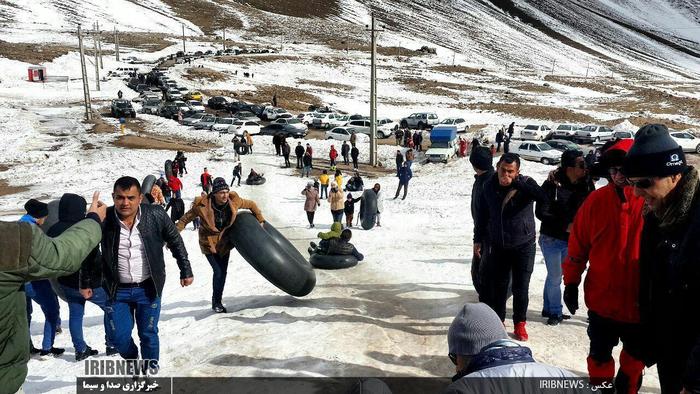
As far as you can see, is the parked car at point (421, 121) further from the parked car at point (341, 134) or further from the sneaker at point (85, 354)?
the sneaker at point (85, 354)

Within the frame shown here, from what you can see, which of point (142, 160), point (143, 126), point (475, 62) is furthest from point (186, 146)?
point (475, 62)

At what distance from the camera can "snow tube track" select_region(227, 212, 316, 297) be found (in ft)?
21.7

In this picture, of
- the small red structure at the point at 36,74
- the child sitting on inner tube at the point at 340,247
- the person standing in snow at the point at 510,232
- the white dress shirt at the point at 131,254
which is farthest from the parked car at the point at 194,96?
the person standing in snow at the point at 510,232

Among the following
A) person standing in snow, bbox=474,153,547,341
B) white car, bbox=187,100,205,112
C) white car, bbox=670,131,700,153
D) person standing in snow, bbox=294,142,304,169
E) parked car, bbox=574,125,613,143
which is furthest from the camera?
white car, bbox=187,100,205,112

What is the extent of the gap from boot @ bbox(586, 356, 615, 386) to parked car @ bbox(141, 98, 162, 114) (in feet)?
147

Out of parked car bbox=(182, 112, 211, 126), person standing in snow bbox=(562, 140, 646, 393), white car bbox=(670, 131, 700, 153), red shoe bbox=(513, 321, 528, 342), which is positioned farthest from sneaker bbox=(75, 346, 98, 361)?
parked car bbox=(182, 112, 211, 126)

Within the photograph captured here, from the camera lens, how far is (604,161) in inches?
161

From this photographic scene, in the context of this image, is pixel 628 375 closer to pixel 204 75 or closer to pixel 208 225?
pixel 208 225

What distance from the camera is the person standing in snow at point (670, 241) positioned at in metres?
2.57

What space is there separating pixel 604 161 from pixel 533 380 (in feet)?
8.80

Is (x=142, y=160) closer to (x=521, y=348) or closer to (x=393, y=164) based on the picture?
(x=393, y=164)

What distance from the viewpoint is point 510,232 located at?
5098mm

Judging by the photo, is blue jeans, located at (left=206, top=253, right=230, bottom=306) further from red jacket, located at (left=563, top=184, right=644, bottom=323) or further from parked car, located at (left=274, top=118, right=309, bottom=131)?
parked car, located at (left=274, top=118, right=309, bottom=131)

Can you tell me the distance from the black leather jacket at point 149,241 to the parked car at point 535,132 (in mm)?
32252
